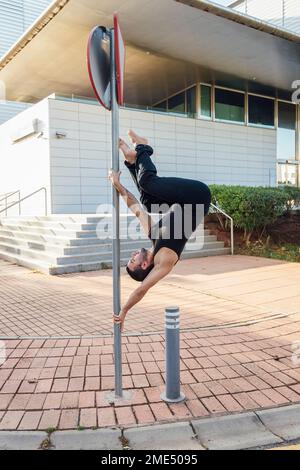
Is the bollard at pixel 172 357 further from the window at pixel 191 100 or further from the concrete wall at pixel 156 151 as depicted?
the window at pixel 191 100

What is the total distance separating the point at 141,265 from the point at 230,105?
683 inches

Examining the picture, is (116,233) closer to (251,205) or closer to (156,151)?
(251,205)

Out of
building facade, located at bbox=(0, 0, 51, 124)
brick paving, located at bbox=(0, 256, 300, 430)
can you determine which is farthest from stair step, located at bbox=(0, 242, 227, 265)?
building facade, located at bbox=(0, 0, 51, 124)

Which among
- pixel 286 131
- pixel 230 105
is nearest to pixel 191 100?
pixel 230 105

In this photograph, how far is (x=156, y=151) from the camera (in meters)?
15.4

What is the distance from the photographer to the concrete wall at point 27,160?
13.5 m

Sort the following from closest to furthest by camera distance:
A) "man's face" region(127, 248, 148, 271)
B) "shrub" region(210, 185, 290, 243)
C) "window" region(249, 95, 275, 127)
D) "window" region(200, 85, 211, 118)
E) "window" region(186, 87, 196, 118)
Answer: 1. "man's face" region(127, 248, 148, 271)
2. "shrub" region(210, 185, 290, 243)
3. "window" region(200, 85, 211, 118)
4. "window" region(186, 87, 196, 118)
5. "window" region(249, 95, 275, 127)

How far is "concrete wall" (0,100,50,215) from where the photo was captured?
1348cm

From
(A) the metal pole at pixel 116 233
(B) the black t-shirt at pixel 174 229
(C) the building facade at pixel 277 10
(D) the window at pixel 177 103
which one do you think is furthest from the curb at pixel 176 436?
(C) the building facade at pixel 277 10

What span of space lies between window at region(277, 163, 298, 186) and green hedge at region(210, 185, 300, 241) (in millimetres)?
8700

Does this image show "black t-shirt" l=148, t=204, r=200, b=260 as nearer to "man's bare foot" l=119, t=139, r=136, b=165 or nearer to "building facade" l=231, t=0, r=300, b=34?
"man's bare foot" l=119, t=139, r=136, b=165
